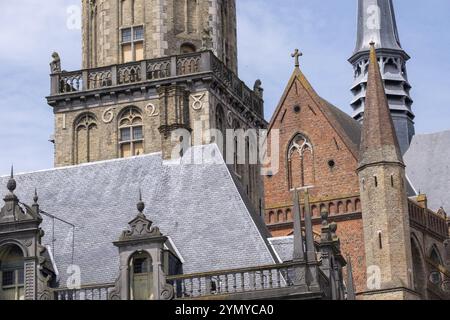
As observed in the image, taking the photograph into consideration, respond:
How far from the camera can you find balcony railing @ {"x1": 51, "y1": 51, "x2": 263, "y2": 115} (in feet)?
186

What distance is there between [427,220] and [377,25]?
25479 mm

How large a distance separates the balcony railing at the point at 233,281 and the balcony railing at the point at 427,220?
36.9 meters

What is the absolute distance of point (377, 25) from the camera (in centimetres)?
9481

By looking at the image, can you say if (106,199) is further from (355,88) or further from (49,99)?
(355,88)

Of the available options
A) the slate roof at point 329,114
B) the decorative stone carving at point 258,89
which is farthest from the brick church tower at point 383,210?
the decorative stone carving at point 258,89

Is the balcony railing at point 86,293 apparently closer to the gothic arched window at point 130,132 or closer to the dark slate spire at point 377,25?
the gothic arched window at point 130,132

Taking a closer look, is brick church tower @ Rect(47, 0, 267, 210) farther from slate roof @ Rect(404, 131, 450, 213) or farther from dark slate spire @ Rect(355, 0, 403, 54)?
dark slate spire @ Rect(355, 0, 403, 54)

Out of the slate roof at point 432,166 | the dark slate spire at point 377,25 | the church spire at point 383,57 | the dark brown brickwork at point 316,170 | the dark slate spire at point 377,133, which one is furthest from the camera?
the dark slate spire at point 377,25

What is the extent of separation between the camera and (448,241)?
2985 inches

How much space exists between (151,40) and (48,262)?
23979 millimetres

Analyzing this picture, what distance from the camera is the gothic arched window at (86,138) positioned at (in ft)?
189

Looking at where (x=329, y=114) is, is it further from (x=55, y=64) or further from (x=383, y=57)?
(x=383, y=57)

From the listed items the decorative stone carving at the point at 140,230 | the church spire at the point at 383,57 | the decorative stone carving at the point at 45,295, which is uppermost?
the church spire at the point at 383,57

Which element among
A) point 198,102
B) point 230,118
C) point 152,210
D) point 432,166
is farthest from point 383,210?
point 152,210
